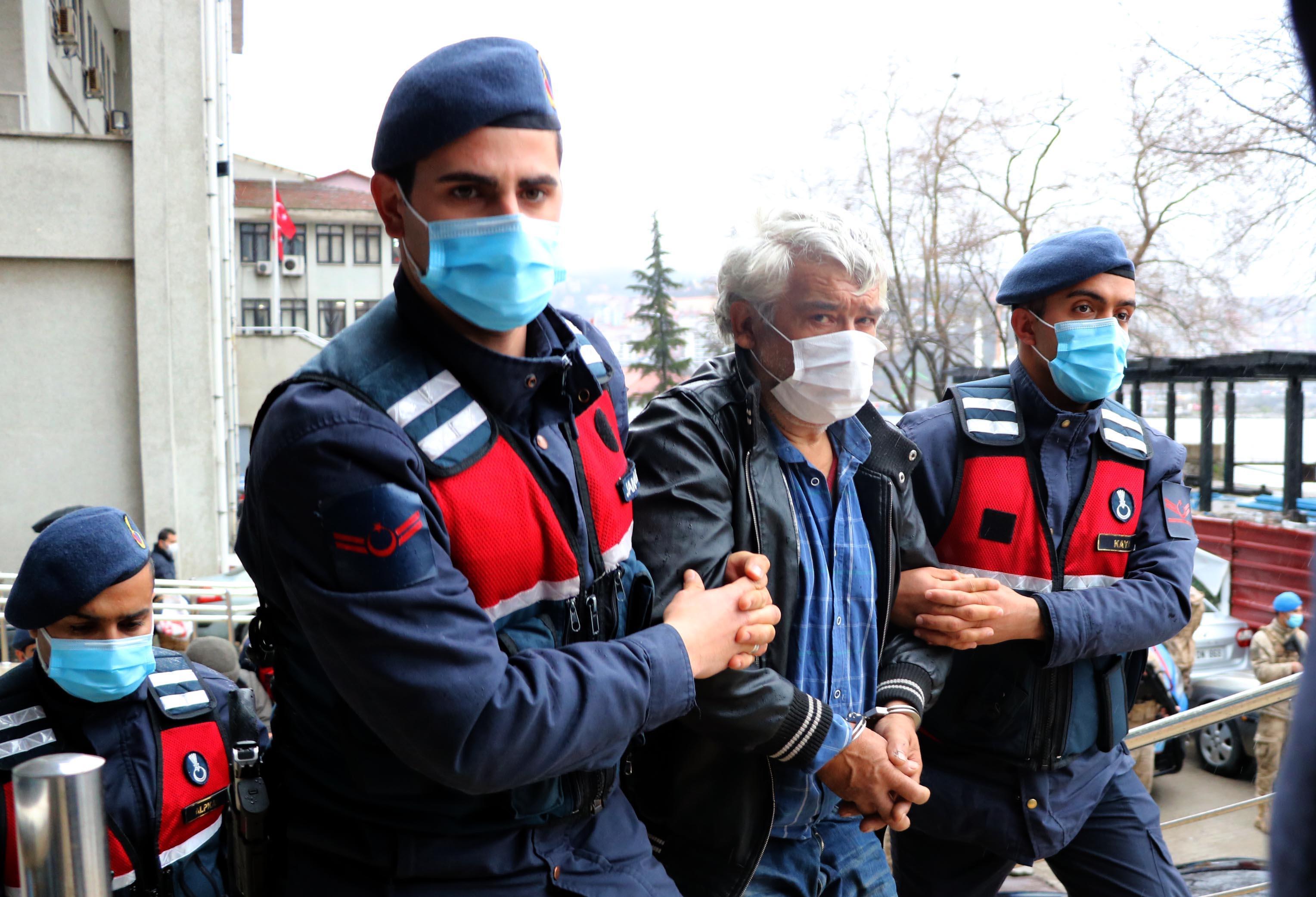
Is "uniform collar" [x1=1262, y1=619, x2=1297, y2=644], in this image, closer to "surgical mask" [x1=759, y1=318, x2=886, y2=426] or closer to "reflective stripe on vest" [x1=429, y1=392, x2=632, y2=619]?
"surgical mask" [x1=759, y1=318, x2=886, y2=426]

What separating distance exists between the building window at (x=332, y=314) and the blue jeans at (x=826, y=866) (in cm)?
5217

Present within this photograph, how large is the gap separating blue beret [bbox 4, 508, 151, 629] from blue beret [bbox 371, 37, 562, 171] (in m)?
1.67

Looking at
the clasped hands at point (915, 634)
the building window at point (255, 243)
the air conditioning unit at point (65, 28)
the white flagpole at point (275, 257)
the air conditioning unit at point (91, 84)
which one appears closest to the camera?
the clasped hands at point (915, 634)

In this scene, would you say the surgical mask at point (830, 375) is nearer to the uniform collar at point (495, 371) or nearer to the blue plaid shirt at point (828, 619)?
the blue plaid shirt at point (828, 619)

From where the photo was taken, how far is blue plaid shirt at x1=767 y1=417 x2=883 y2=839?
2.48 metres

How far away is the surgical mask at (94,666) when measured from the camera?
9.07 feet

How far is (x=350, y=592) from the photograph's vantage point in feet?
5.02

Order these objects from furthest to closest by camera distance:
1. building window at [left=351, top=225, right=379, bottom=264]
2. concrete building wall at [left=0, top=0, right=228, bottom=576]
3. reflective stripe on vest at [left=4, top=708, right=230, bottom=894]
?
building window at [left=351, top=225, right=379, bottom=264] → concrete building wall at [left=0, top=0, right=228, bottom=576] → reflective stripe on vest at [left=4, top=708, right=230, bottom=894]

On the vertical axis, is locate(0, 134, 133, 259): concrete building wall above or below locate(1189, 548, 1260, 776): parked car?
above

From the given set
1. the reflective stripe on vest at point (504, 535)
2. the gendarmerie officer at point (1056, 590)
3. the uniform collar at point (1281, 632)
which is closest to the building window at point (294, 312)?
the uniform collar at point (1281, 632)

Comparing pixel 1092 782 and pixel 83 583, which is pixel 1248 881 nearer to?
pixel 1092 782

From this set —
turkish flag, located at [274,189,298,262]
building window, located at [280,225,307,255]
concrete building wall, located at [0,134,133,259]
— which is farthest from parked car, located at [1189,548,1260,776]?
building window, located at [280,225,307,255]

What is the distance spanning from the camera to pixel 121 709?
282 cm

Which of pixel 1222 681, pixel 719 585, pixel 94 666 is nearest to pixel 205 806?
pixel 94 666
